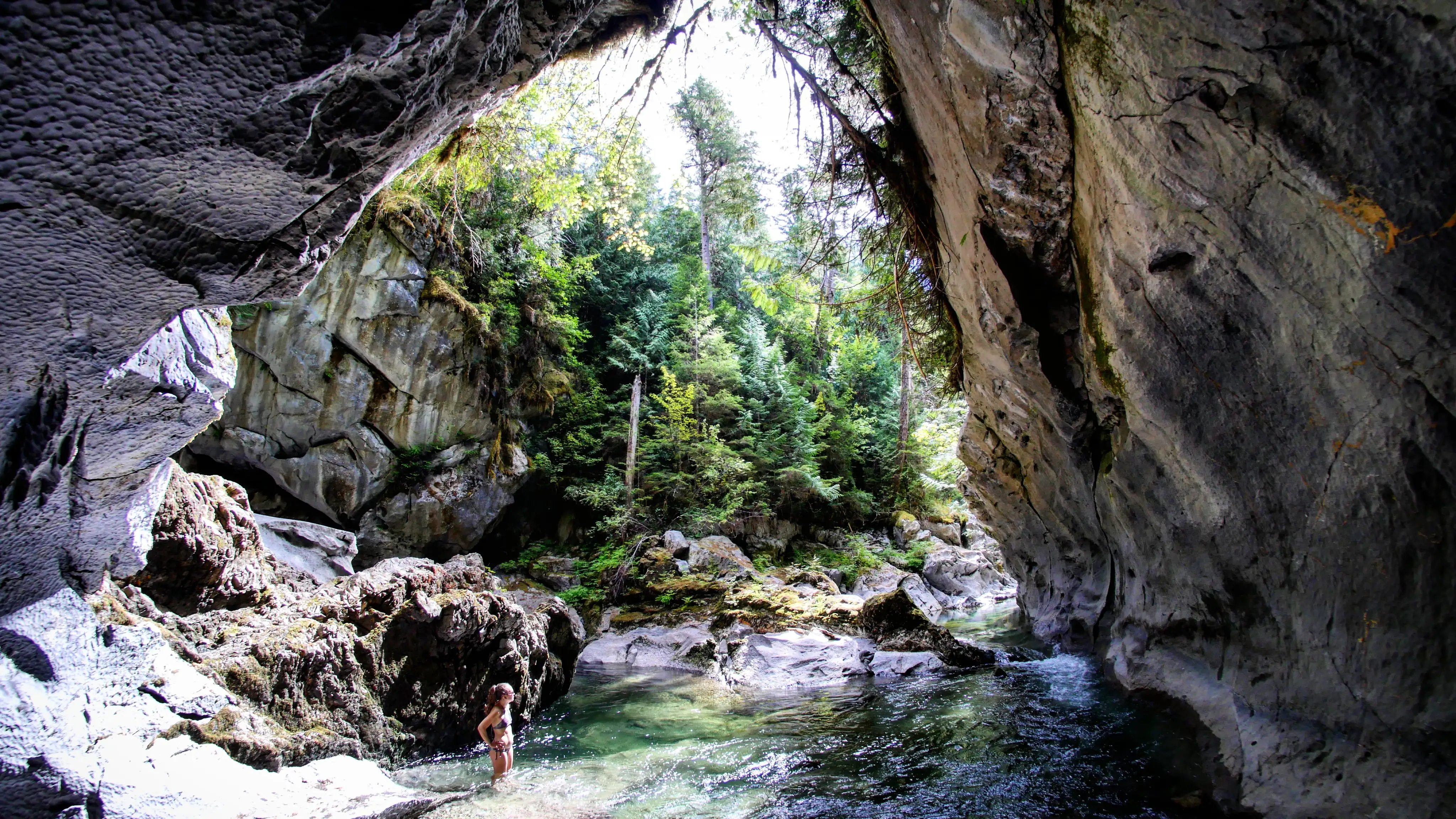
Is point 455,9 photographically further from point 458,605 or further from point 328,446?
point 328,446

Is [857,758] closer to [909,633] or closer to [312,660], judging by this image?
[909,633]

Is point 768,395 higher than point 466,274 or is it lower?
lower

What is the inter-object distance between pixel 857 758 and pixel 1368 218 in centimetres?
587

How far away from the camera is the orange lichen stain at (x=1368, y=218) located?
2562 millimetres

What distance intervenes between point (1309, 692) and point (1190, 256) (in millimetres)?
2892

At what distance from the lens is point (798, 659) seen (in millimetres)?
10258

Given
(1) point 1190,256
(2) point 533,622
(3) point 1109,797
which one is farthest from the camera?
(2) point 533,622

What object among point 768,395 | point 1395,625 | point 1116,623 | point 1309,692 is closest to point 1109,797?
point 1309,692

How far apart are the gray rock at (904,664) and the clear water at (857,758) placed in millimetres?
443

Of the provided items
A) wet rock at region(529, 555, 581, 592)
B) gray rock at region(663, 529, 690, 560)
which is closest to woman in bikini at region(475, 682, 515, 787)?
gray rock at region(663, 529, 690, 560)

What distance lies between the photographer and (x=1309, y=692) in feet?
12.0

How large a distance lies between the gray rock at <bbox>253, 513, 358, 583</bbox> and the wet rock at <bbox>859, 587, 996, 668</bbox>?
8.78 m

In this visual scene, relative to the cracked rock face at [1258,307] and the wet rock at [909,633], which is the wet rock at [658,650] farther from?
the cracked rock face at [1258,307]

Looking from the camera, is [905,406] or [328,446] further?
[905,406]
